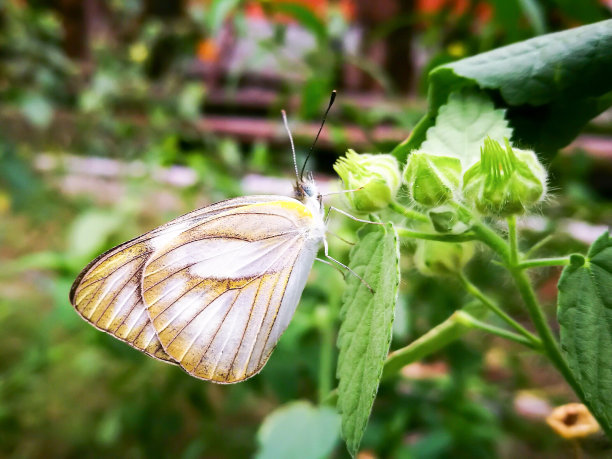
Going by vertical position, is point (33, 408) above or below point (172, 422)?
below

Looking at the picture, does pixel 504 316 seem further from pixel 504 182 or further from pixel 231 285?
pixel 231 285

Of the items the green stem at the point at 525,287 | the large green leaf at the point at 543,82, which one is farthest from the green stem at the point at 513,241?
the large green leaf at the point at 543,82

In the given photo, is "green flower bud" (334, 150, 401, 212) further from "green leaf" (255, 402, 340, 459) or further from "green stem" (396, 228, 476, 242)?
"green leaf" (255, 402, 340, 459)

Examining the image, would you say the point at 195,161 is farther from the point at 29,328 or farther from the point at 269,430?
the point at 29,328

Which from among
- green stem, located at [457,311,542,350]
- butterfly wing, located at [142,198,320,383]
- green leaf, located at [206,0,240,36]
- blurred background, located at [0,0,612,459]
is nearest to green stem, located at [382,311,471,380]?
green stem, located at [457,311,542,350]

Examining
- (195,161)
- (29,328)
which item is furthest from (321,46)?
(29,328)

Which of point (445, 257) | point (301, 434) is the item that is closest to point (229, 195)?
point (301, 434)
